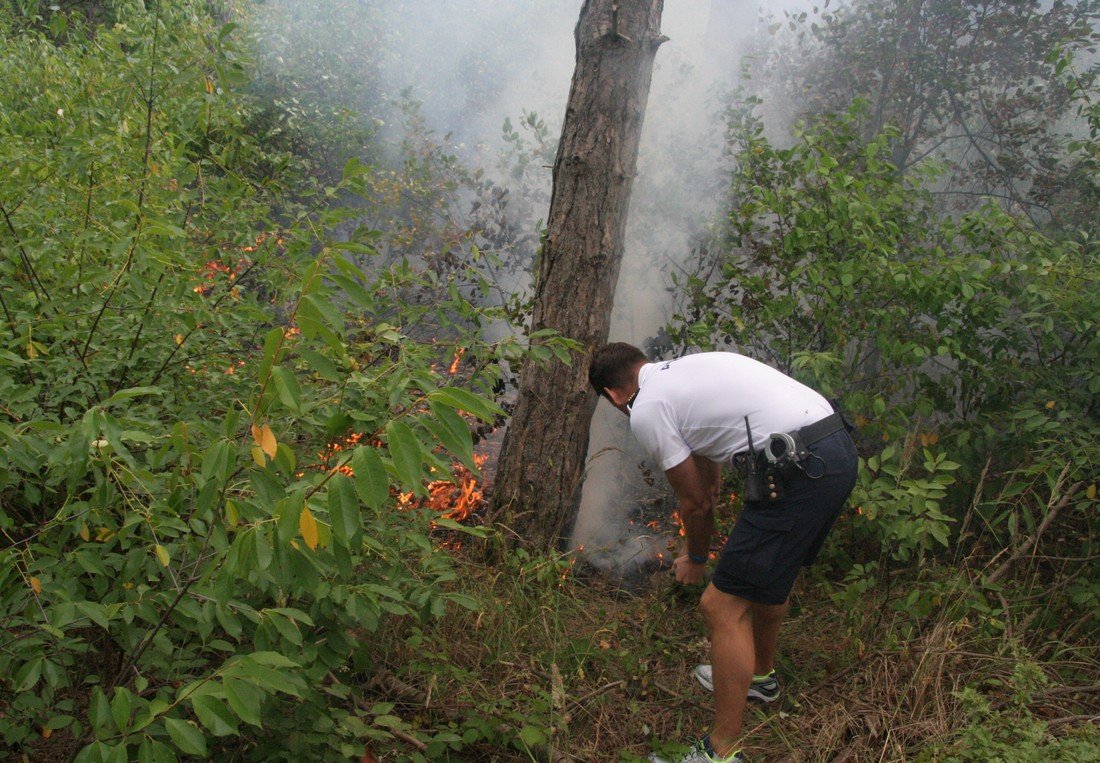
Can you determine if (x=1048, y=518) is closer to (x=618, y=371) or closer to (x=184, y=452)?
(x=618, y=371)

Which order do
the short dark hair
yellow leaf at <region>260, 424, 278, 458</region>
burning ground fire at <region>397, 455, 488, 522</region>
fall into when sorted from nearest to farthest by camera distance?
yellow leaf at <region>260, 424, 278, 458</region> < the short dark hair < burning ground fire at <region>397, 455, 488, 522</region>

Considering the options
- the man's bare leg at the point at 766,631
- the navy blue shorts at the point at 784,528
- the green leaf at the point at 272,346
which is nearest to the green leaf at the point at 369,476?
the green leaf at the point at 272,346

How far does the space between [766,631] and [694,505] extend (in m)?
0.70

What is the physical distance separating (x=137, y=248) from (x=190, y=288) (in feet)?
1.36

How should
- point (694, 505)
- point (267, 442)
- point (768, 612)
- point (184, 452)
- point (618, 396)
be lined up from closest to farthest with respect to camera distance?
point (267, 442) → point (184, 452) → point (694, 505) → point (768, 612) → point (618, 396)

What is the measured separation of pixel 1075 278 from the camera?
154 inches

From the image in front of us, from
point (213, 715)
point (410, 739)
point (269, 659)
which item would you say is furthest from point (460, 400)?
point (410, 739)

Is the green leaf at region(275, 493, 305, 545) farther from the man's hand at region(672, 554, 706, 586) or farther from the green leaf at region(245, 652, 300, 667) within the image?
the man's hand at region(672, 554, 706, 586)

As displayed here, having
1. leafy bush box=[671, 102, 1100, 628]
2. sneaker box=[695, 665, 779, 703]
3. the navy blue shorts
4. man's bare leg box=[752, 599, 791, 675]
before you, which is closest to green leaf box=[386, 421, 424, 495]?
the navy blue shorts

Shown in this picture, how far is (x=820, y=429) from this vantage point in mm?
3164

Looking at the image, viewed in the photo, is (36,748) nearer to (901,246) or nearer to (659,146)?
(901,246)

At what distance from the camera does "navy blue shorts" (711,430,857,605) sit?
3102mm

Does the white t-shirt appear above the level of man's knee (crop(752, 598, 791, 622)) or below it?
above

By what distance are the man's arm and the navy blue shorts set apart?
9.4 inches
